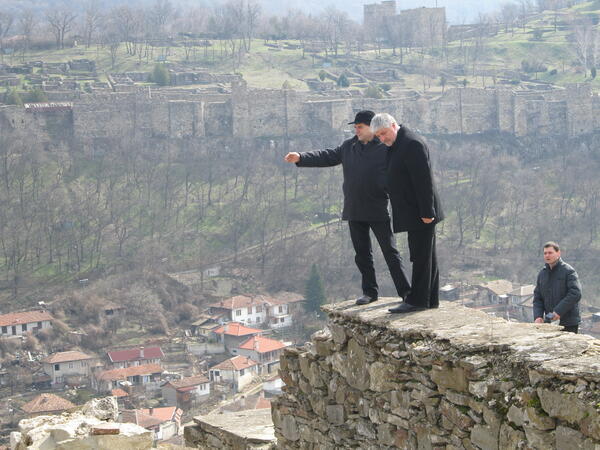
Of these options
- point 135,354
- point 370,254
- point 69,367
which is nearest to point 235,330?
point 135,354

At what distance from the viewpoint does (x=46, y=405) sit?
954 inches

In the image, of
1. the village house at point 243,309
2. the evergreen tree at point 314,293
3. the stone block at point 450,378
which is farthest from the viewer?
the evergreen tree at point 314,293

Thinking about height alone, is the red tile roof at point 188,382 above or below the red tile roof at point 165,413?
below

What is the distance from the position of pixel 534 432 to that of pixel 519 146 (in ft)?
162

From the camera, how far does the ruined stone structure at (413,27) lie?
76.2 meters

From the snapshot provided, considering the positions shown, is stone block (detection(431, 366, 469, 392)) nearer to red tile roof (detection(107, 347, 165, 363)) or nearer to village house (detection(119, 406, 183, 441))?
village house (detection(119, 406, 183, 441))

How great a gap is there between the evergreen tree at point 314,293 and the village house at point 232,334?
2.78 metres

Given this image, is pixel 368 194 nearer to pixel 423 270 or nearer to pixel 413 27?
pixel 423 270

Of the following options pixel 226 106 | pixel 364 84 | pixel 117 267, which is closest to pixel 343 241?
pixel 117 267

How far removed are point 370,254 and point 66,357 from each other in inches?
1018

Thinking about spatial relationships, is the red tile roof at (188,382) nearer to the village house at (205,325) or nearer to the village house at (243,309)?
the village house at (205,325)

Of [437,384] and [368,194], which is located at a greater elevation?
[368,194]

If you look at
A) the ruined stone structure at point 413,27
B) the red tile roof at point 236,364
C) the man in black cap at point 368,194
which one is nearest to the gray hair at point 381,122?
the man in black cap at point 368,194

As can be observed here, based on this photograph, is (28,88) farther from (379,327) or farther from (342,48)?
(379,327)
